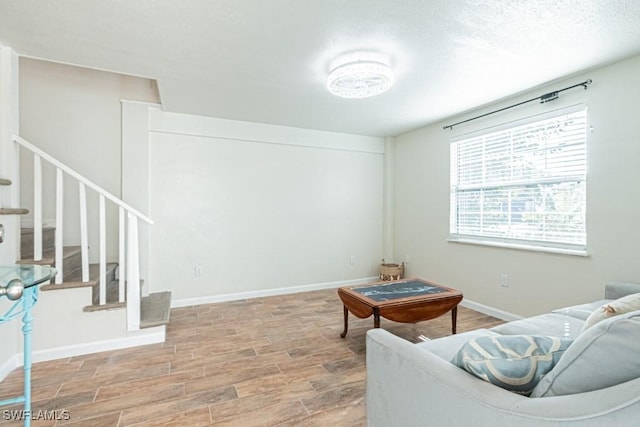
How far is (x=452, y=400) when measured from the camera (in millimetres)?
969

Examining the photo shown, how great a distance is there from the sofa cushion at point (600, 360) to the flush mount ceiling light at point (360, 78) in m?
2.08

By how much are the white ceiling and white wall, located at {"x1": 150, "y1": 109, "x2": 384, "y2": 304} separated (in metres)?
0.92

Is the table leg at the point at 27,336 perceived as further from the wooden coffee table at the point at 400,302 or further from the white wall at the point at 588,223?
the white wall at the point at 588,223

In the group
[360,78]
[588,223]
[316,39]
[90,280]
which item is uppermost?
[316,39]

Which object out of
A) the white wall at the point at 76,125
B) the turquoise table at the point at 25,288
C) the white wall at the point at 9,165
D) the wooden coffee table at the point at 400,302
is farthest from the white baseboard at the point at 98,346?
the wooden coffee table at the point at 400,302

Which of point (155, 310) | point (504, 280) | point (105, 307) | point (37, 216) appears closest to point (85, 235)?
point (37, 216)

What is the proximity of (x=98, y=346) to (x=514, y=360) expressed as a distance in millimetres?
2962

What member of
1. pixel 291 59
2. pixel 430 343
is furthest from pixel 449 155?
pixel 430 343

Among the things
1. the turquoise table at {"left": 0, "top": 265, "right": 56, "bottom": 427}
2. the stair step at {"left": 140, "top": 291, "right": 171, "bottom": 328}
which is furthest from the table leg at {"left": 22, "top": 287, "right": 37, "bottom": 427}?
the stair step at {"left": 140, "top": 291, "right": 171, "bottom": 328}

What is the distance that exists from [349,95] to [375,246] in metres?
2.85

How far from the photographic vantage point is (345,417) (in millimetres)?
1729

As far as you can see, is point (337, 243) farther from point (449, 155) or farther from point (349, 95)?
point (349, 95)

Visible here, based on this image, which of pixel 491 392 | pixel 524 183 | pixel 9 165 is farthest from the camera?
pixel 524 183

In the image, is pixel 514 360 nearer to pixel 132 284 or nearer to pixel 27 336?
pixel 27 336
